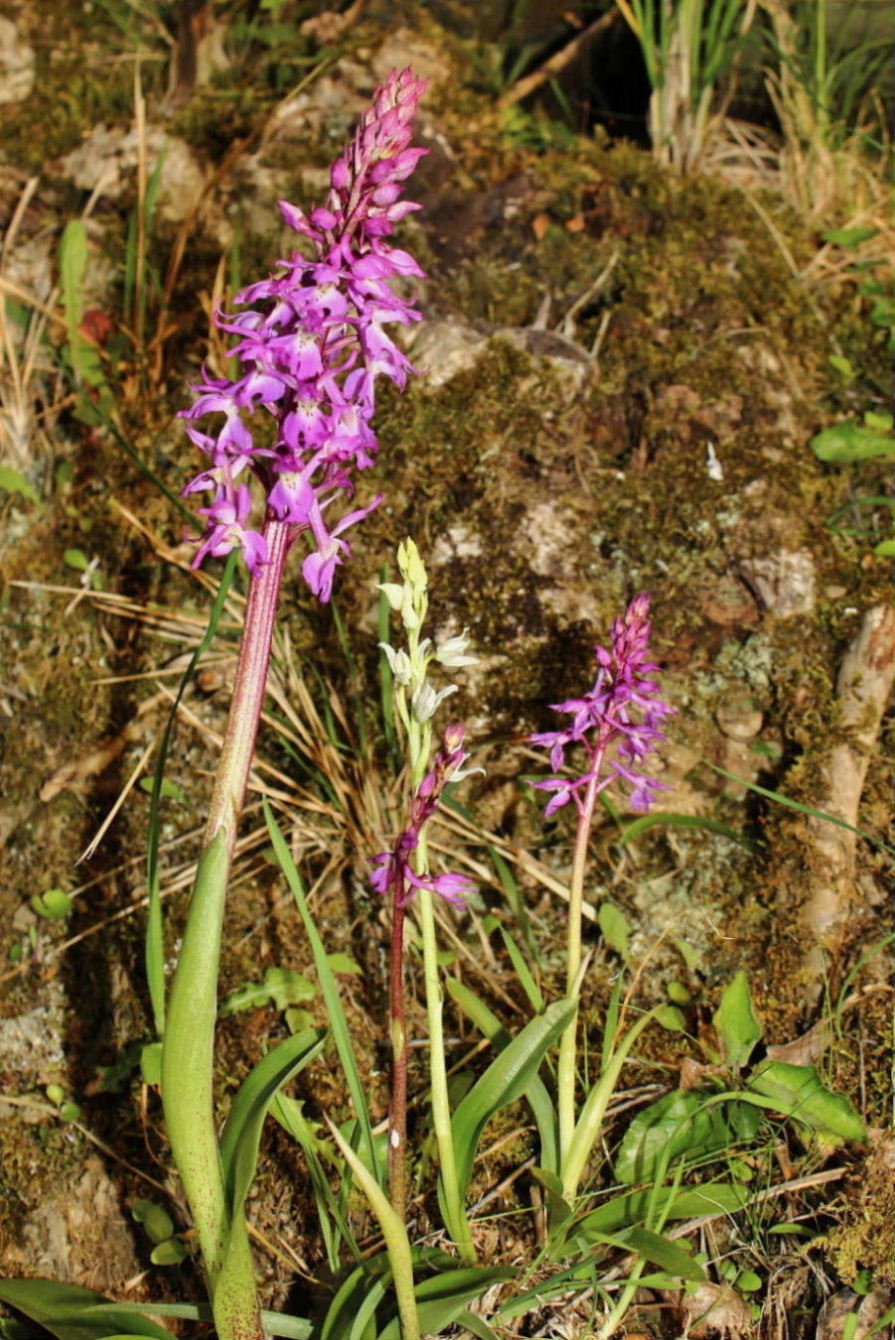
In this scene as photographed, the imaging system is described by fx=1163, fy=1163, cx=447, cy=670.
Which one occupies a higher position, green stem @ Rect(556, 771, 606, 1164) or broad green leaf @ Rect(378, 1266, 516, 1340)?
green stem @ Rect(556, 771, 606, 1164)

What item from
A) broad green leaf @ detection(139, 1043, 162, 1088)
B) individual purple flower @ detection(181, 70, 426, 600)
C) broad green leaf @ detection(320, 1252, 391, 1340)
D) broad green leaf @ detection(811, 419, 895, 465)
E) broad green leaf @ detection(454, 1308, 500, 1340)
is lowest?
broad green leaf @ detection(454, 1308, 500, 1340)

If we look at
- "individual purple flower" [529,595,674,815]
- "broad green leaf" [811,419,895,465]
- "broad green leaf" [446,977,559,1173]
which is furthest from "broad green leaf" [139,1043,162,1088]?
"broad green leaf" [811,419,895,465]

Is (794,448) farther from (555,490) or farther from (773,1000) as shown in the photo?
(773,1000)

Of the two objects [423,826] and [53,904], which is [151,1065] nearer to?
[53,904]

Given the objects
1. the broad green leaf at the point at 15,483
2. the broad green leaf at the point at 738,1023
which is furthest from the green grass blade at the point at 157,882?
the broad green leaf at the point at 15,483

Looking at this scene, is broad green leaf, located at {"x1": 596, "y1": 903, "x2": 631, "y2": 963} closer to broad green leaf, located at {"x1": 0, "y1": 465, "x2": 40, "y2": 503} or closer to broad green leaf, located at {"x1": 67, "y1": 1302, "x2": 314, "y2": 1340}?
broad green leaf, located at {"x1": 67, "y1": 1302, "x2": 314, "y2": 1340}

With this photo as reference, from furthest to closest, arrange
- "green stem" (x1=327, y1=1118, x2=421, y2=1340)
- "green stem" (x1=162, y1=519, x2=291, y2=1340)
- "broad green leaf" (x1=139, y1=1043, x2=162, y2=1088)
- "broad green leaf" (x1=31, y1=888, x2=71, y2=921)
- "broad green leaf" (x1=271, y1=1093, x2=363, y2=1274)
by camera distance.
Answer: "broad green leaf" (x1=31, y1=888, x2=71, y2=921), "broad green leaf" (x1=139, y1=1043, x2=162, y2=1088), "broad green leaf" (x1=271, y1=1093, x2=363, y2=1274), "green stem" (x1=162, y1=519, x2=291, y2=1340), "green stem" (x1=327, y1=1118, x2=421, y2=1340)
